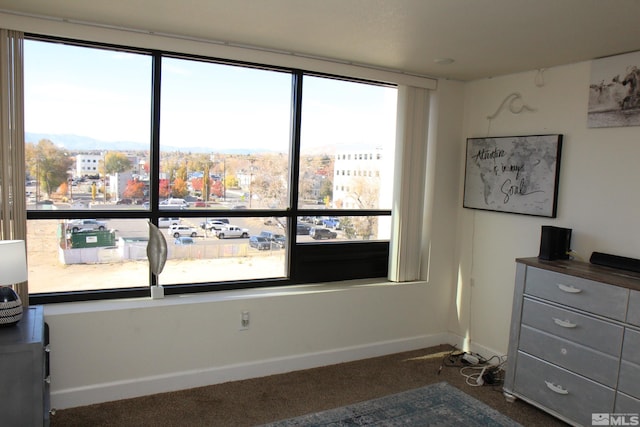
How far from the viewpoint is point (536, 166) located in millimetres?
3531

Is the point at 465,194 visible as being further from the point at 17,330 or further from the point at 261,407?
the point at 17,330

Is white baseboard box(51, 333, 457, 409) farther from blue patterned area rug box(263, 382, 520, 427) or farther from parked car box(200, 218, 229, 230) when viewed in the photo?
parked car box(200, 218, 229, 230)

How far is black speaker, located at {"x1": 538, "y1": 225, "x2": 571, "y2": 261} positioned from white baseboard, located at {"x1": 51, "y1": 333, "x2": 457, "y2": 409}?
1.45m

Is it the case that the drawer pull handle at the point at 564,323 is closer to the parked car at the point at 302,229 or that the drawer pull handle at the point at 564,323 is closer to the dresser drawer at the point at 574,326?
the dresser drawer at the point at 574,326

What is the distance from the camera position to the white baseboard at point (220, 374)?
295 centimetres

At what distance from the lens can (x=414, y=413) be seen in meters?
3.06

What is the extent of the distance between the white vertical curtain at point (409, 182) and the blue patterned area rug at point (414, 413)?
1.10 meters

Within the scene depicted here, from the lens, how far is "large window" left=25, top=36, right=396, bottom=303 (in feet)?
9.82

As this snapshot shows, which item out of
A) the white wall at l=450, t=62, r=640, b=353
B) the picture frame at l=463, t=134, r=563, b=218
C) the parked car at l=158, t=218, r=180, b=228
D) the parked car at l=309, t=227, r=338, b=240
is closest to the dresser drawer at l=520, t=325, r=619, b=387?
the white wall at l=450, t=62, r=640, b=353

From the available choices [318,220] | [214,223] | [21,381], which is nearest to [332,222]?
[318,220]

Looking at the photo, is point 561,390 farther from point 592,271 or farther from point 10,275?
point 10,275

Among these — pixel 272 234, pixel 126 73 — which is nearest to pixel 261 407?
pixel 272 234

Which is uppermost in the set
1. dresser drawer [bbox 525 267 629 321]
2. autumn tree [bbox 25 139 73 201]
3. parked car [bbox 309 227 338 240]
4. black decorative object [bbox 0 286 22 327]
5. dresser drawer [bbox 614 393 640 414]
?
autumn tree [bbox 25 139 73 201]

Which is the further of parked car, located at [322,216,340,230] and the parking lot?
parked car, located at [322,216,340,230]
